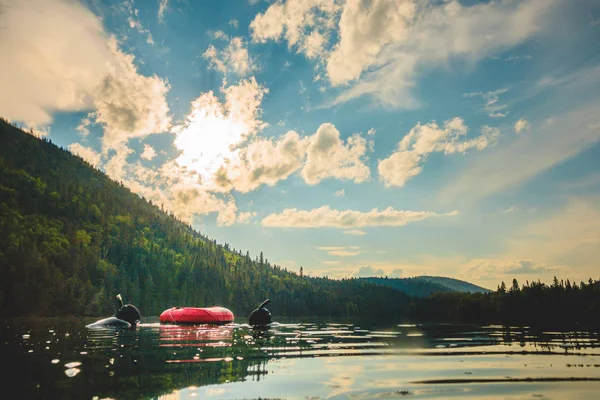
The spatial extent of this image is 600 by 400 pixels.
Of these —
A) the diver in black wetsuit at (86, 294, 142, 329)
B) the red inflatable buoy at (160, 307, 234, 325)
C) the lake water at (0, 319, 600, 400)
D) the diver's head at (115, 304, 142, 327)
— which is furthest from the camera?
the red inflatable buoy at (160, 307, 234, 325)

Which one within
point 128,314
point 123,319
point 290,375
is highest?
point 128,314

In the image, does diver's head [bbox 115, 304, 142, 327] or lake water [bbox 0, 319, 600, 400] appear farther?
diver's head [bbox 115, 304, 142, 327]

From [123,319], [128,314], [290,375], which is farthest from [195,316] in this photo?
[290,375]

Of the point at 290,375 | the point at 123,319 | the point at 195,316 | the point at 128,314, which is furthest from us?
the point at 195,316

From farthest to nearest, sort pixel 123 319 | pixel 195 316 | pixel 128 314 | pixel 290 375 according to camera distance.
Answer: pixel 195 316
pixel 128 314
pixel 123 319
pixel 290 375

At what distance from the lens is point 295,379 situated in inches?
552

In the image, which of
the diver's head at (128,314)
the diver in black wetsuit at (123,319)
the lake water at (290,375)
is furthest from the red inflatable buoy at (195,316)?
the lake water at (290,375)

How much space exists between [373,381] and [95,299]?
170 m

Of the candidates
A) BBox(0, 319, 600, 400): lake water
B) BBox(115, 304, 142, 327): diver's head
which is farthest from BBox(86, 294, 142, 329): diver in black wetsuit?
BBox(0, 319, 600, 400): lake water

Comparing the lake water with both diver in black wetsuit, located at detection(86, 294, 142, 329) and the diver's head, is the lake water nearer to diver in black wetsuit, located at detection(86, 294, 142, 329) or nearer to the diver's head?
diver in black wetsuit, located at detection(86, 294, 142, 329)

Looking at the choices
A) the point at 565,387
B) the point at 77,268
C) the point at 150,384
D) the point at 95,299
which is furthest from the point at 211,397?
the point at 77,268

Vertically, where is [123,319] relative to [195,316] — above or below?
below

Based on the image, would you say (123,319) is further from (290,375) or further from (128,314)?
(290,375)

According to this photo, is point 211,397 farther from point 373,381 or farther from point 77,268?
point 77,268
